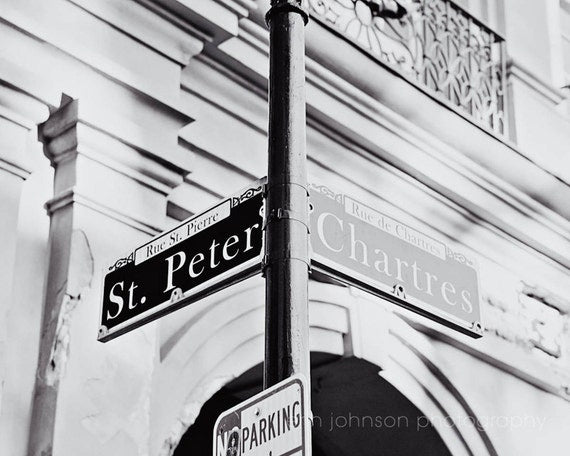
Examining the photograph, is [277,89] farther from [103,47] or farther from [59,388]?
[103,47]

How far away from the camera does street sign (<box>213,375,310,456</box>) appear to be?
3.52 m

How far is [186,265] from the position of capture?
14.6 ft

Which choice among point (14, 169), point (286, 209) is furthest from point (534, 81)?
point (286, 209)

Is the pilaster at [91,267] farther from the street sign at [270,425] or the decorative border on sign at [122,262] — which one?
the street sign at [270,425]

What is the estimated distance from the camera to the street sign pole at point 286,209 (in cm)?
372

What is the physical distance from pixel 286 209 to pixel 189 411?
2.61m

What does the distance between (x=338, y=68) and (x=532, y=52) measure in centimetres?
284

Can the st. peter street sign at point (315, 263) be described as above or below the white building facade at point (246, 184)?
below

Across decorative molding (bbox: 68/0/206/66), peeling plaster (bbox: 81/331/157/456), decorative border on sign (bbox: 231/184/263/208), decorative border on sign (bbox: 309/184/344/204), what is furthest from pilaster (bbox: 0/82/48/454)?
decorative border on sign (bbox: 309/184/344/204)

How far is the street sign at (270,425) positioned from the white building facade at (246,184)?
5.82ft

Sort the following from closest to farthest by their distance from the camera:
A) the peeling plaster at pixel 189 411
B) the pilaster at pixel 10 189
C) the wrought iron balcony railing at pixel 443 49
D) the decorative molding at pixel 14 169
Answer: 1. the pilaster at pixel 10 189
2. the decorative molding at pixel 14 169
3. the peeling plaster at pixel 189 411
4. the wrought iron balcony railing at pixel 443 49

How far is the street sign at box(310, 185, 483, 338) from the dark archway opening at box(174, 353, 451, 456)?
105 inches

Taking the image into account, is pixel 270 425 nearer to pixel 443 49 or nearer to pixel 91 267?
pixel 91 267

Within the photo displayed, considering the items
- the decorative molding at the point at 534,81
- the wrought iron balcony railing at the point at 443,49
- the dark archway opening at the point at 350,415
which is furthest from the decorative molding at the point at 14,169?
the decorative molding at the point at 534,81
